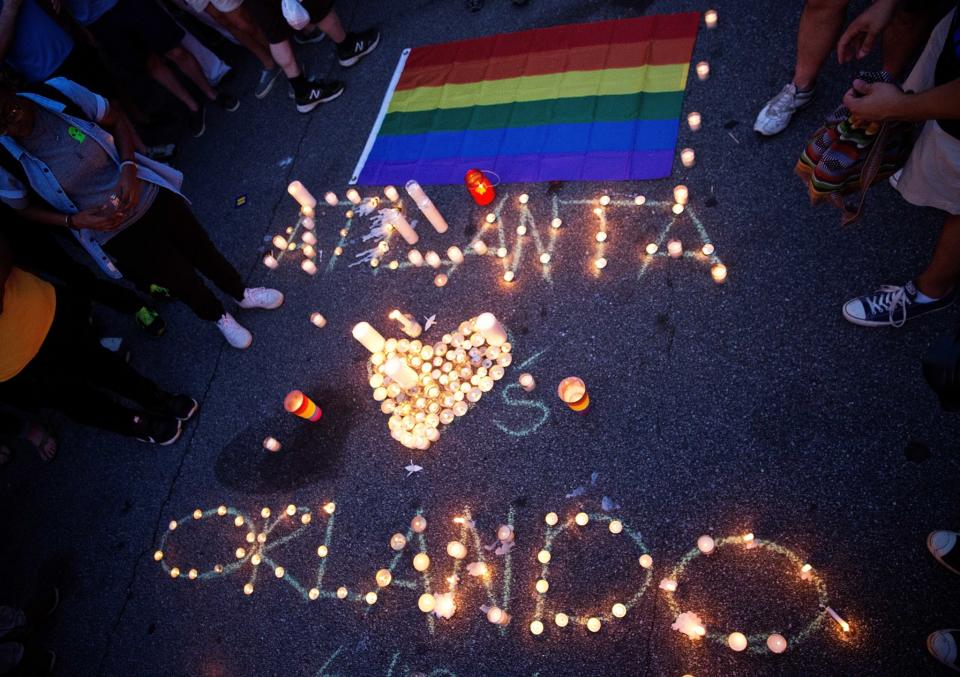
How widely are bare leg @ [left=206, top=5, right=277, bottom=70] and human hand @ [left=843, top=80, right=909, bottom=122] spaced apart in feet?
13.2

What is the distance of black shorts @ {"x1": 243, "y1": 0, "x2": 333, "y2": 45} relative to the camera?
4.00 m

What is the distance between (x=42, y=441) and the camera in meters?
3.68

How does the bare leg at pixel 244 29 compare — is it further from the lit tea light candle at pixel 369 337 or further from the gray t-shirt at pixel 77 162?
the lit tea light candle at pixel 369 337

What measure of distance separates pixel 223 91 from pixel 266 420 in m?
3.47

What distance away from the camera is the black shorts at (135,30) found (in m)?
4.16

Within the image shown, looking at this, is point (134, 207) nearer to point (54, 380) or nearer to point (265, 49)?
point (54, 380)

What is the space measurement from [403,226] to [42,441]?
2.77 meters

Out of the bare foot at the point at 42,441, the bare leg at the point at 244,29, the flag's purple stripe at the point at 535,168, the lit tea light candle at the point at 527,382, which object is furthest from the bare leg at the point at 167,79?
the lit tea light candle at the point at 527,382

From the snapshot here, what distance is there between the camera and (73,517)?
3.40 metres

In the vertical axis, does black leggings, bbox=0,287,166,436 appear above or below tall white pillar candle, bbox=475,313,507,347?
above

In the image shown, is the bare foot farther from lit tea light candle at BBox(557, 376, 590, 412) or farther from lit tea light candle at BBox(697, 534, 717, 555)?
lit tea light candle at BBox(697, 534, 717, 555)

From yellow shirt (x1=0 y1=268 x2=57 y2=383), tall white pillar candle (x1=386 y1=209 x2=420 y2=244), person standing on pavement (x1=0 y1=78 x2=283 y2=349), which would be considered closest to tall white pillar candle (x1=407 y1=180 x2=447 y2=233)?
tall white pillar candle (x1=386 y1=209 x2=420 y2=244)

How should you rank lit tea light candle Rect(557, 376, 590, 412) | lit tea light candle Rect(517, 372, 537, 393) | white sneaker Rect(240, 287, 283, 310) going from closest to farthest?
lit tea light candle Rect(557, 376, 590, 412) → lit tea light candle Rect(517, 372, 537, 393) → white sneaker Rect(240, 287, 283, 310)

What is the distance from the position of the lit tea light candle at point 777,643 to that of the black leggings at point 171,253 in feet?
10.5
